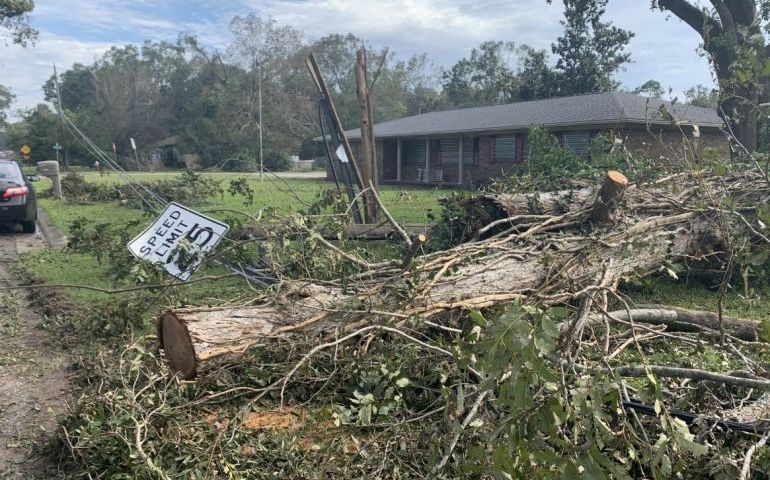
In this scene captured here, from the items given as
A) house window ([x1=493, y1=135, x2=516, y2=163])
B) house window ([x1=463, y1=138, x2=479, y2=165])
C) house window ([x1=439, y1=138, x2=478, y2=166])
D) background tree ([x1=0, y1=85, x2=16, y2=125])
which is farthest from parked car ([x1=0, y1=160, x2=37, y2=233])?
background tree ([x1=0, y1=85, x2=16, y2=125])

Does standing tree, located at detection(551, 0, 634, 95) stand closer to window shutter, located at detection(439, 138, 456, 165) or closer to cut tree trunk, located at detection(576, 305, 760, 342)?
window shutter, located at detection(439, 138, 456, 165)

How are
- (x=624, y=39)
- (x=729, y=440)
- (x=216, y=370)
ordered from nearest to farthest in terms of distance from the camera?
(x=729, y=440), (x=216, y=370), (x=624, y=39)

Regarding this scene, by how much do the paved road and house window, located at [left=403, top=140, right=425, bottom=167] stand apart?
22.1 m

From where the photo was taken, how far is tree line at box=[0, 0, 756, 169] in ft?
126

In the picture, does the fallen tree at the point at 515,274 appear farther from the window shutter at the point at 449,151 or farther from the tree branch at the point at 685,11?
the window shutter at the point at 449,151

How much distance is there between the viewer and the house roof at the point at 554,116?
19.3 m

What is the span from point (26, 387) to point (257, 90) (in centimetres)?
5324

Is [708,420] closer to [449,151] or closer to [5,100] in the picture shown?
[449,151]

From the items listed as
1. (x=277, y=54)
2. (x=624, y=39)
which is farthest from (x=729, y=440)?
(x=277, y=54)

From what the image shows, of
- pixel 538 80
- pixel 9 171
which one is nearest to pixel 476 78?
pixel 538 80

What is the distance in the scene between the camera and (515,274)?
4.88 meters

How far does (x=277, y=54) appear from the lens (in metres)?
60.9

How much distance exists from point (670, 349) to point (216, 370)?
337 centimetres

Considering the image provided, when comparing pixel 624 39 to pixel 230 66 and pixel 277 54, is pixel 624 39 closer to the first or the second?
pixel 277 54
